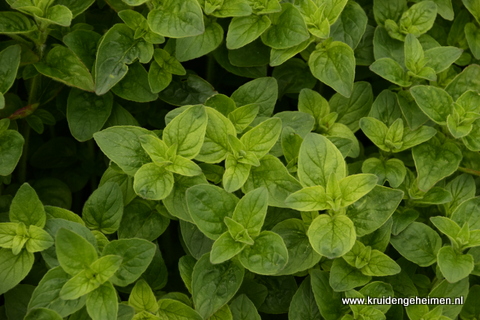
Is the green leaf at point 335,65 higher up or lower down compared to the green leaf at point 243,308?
higher up

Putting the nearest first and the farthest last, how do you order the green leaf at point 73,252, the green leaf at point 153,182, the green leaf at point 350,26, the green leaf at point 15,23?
the green leaf at point 73,252 → the green leaf at point 153,182 → the green leaf at point 15,23 → the green leaf at point 350,26

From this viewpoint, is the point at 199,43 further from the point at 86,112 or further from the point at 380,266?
the point at 380,266

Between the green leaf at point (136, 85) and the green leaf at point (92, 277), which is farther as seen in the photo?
the green leaf at point (136, 85)

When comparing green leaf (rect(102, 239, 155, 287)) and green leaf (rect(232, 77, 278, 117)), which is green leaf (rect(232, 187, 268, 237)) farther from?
green leaf (rect(232, 77, 278, 117))

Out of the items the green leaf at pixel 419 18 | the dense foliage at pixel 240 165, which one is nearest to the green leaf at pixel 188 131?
the dense foliage at pixel 240 165

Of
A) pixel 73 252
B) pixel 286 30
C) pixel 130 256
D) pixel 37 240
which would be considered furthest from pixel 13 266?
pixel 286 30

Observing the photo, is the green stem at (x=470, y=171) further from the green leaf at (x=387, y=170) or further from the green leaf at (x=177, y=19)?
the green leaf at (x=177, y=19)

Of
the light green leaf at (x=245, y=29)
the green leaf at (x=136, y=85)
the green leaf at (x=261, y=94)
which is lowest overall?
the green leaf at (x=136, y=85)
